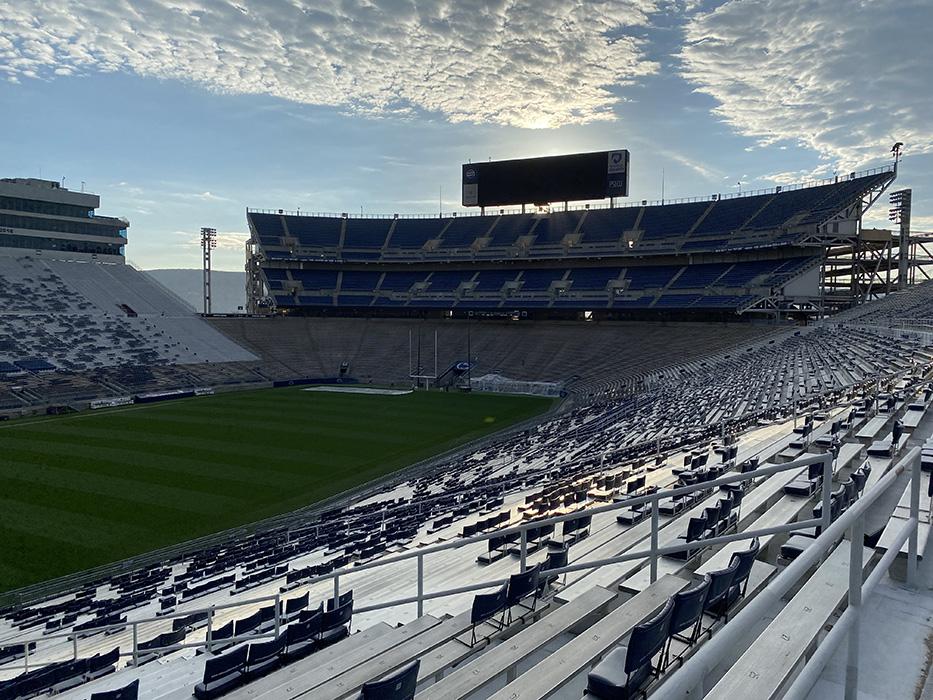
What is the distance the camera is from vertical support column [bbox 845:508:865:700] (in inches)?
105

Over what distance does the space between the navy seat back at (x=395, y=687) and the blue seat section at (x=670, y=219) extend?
6370 centimetres

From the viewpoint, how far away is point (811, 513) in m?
6.76

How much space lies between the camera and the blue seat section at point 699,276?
56750 millimetres

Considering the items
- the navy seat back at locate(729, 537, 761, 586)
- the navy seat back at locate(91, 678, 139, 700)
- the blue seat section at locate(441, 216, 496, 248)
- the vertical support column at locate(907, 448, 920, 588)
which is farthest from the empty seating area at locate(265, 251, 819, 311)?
the navy seat back at locate(91, 678, 139, 700)

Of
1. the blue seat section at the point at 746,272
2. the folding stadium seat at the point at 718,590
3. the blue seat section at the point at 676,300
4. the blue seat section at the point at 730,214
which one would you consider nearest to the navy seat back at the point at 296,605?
the folding stadium seat at the point at 718,590

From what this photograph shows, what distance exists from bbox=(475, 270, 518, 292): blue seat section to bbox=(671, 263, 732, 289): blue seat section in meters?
18.7

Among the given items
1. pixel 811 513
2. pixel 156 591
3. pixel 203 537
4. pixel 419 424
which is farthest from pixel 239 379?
pixel 811 513

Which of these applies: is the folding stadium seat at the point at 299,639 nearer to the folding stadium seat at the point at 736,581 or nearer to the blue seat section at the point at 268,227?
the folding stadium seat at the point at 736,581

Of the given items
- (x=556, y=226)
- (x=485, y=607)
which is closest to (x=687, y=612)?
(x=485, y=607)

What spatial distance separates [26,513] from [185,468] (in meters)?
6.49

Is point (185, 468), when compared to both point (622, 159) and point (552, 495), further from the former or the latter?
point (622, 159)

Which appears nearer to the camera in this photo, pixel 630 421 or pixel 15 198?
pixel 630 421

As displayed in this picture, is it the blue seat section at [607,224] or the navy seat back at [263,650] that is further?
the blue seat section at [607,224]

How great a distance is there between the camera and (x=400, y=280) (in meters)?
73.7
